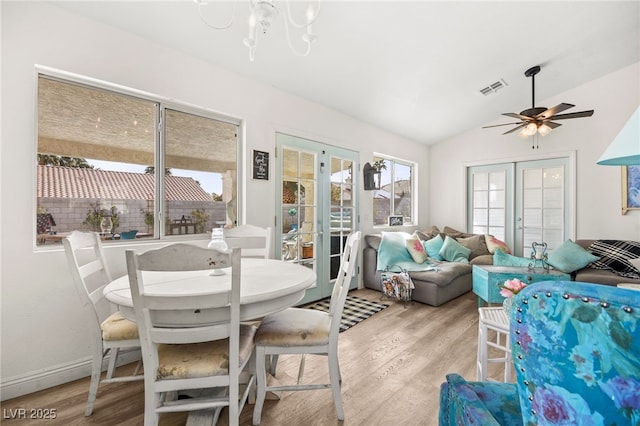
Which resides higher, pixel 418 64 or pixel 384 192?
pixel 418 64

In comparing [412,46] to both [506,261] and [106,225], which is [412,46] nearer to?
[506,261]

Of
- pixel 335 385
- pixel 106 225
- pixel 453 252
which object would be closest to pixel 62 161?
pixel 106 225

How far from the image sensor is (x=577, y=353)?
1.78ft

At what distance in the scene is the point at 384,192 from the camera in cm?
483

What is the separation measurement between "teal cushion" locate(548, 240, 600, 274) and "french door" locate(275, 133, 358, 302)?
2.52m

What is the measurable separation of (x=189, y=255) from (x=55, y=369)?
169 cm

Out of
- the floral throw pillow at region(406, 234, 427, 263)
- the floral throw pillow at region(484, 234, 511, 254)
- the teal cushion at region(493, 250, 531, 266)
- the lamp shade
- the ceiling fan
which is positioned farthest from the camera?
the floral throw pillow at region(484, 234, 511, 254)

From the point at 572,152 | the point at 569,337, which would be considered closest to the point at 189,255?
the point at 569,337

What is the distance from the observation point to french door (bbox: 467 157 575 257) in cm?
431

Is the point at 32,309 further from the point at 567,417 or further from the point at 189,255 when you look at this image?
the point at 567,417

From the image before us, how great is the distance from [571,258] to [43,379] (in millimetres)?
5107

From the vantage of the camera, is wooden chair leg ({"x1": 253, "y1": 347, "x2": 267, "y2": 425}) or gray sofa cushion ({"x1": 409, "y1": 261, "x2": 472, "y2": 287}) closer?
wooden chair leg ({"x1": 253, "y1": 347, "x2": 267, "y2": 425})

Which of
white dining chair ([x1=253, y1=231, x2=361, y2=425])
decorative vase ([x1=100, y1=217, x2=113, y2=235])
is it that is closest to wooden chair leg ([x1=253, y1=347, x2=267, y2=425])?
white dining chair ([x1=253, y1=231, x2=361, y2=425])

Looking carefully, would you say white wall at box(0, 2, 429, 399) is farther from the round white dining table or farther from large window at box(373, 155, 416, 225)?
large window at box(373, 155, 416, 225)
